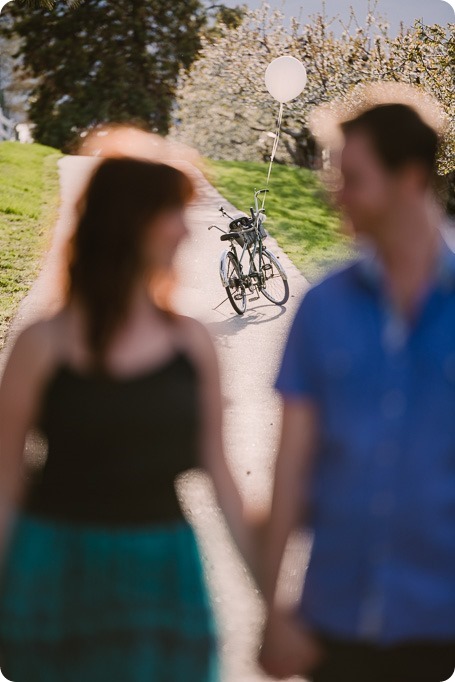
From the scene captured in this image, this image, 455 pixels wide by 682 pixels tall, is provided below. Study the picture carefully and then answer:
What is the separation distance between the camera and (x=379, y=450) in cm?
108

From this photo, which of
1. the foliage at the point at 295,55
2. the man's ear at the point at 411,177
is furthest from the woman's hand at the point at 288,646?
the foliage at the point at 295,55

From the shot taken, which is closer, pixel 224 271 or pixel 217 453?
pixel 217 453

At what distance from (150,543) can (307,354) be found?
403mm

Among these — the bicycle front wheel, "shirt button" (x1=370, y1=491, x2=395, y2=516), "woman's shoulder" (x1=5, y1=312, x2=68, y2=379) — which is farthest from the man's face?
the bicycle front wheel

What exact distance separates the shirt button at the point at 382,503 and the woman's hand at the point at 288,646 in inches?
8.5

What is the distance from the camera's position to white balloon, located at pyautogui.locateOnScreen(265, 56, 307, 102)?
6371mm

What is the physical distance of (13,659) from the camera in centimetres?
123

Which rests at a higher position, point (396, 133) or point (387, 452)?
point (396, 133)

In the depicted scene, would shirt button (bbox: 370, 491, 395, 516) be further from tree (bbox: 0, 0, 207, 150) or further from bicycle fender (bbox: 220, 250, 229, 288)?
tree (bbox: 0, 0, 207, 150)

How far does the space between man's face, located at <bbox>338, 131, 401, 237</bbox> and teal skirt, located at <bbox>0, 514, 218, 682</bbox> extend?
0.56m

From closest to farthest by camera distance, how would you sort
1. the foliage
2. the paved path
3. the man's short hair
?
the man's short hair < the paved path < the foliage

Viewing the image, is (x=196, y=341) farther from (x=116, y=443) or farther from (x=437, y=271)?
(x=437, y=271)

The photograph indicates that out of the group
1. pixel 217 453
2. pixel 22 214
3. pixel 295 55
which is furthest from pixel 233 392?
pixel 295 55

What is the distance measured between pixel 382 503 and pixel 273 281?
235 inches
